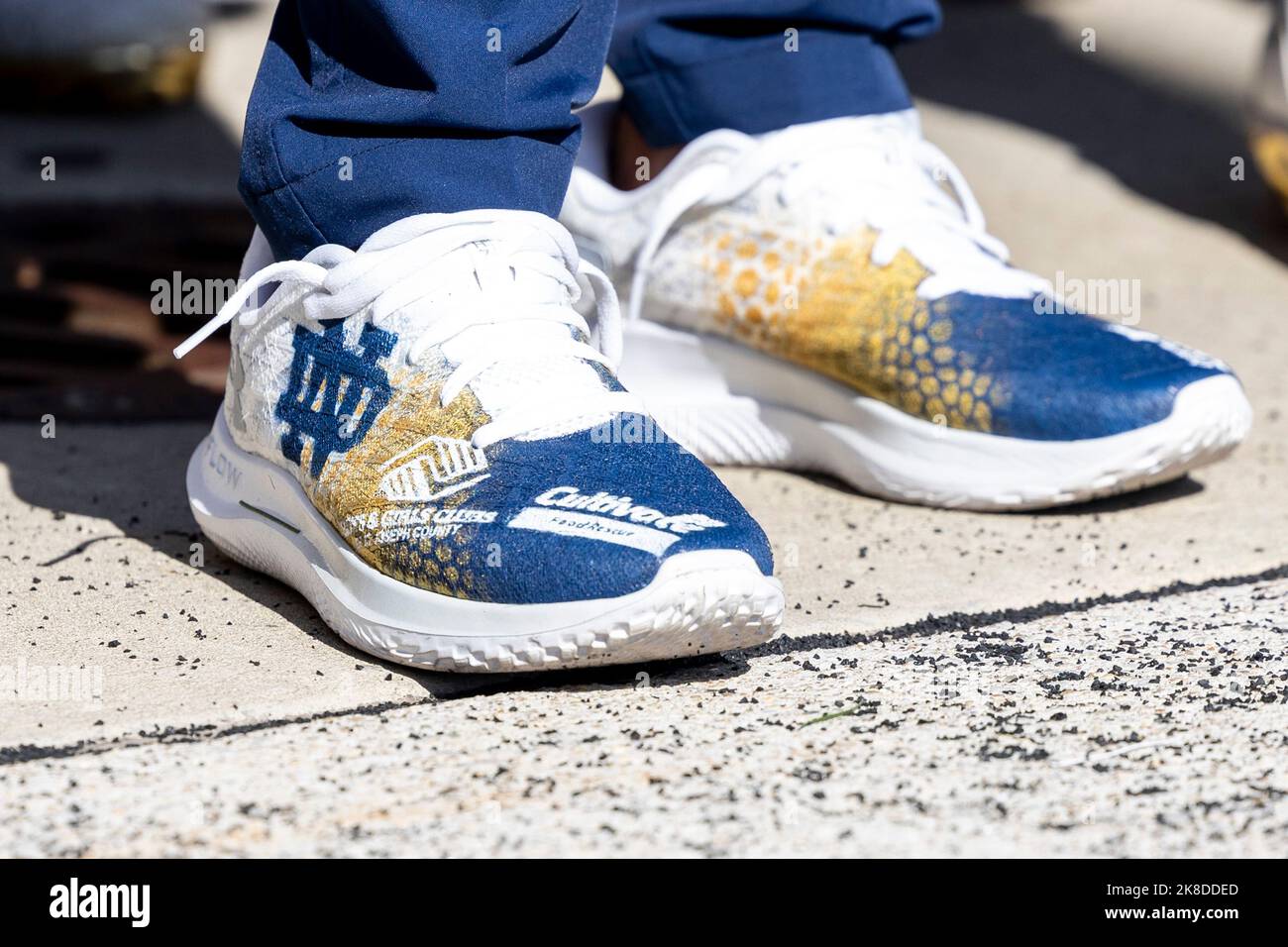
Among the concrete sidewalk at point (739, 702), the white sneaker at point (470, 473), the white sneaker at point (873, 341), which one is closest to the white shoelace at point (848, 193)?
the white sneaker at point (873, 341)

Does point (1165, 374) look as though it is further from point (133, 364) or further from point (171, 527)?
point (133, 364)

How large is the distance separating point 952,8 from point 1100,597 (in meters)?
3.27

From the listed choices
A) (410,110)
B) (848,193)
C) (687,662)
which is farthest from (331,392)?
(848,193)

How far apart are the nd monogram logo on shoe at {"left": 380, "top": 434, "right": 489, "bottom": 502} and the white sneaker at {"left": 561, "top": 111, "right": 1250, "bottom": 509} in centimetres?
58

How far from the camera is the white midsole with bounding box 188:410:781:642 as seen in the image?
3.82ft

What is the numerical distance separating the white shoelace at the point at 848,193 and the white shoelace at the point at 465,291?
436mm

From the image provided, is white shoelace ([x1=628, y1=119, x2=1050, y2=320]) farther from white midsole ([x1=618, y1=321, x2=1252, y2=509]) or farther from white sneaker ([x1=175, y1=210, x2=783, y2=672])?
white sneaker ([x1=175, y1=210, x2=783, y2=672])

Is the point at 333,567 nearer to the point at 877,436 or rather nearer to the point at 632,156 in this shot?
the point at 877,436

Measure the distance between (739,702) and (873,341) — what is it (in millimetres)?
627

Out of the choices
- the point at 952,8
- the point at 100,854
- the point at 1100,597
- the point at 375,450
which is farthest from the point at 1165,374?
the point at 952,8

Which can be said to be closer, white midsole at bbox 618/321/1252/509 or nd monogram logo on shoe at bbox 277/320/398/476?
nd monogram logo on shoe at bbox 277/320/398/476

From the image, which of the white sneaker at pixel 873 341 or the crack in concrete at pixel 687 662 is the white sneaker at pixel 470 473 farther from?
the white sneaker at pixel 873 341

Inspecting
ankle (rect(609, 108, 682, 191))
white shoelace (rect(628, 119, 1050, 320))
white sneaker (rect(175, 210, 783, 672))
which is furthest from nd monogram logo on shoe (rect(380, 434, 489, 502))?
ankle (rect(609, 108, 682, 191))

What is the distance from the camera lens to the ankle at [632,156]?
191 centimetres
